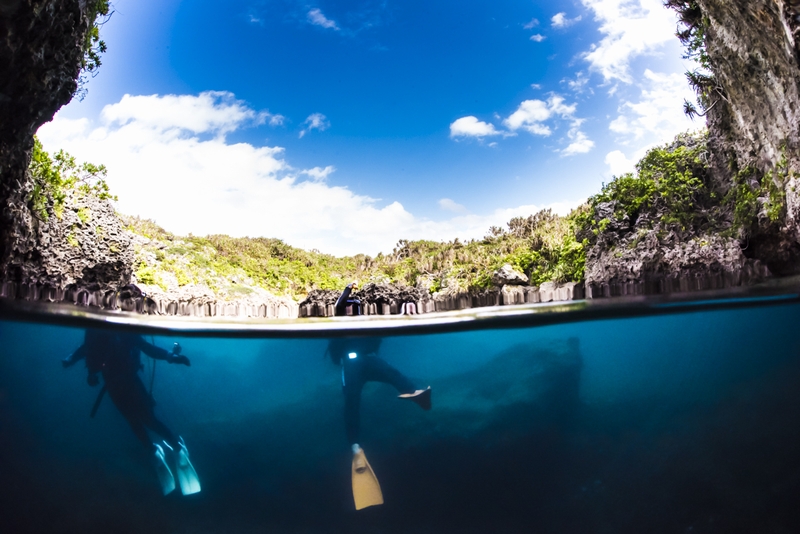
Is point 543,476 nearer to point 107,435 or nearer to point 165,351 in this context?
point 165,351

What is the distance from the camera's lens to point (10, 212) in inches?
180

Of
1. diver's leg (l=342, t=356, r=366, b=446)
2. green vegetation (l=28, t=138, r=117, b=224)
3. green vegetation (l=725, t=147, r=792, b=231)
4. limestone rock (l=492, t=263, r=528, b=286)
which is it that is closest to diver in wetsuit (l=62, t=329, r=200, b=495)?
green vegetation (l=28, t=138, r=117, b=224)

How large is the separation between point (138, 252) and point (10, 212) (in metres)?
6.49

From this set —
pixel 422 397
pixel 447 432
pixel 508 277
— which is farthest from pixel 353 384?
pixel 508 277

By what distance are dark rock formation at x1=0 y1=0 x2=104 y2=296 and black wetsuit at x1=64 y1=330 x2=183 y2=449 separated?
3.23m

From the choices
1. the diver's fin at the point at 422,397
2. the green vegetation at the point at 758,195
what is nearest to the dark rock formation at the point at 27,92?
the green vegetation at the point at 758,195

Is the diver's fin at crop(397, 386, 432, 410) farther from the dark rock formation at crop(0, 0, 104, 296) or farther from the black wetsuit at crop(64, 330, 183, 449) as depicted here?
the dark rock formation at crop(0, 0, 104, 296)

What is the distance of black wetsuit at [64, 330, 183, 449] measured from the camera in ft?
28.5

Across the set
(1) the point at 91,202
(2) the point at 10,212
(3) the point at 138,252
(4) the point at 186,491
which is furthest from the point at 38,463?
(2) the point at 10,212

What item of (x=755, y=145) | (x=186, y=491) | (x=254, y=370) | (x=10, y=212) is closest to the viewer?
(x=10, y=212)

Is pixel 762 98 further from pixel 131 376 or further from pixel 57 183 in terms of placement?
pixel 131 376

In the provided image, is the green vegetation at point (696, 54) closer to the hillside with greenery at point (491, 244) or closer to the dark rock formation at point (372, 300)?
the hillside with greenery at point (491, 244)

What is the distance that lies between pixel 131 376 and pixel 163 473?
3.95 m

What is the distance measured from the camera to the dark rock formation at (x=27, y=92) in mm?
3328
